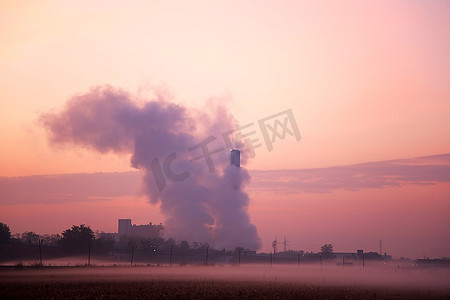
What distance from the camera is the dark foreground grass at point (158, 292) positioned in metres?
32.2

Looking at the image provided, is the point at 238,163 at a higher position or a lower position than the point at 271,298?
higher

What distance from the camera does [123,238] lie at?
159000 millimetres

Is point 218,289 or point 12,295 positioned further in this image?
point 218,289

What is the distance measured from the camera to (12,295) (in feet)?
103

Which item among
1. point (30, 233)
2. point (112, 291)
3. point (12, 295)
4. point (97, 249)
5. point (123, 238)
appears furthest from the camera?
point (30, 233)

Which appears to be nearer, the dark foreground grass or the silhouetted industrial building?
the dark foreground grass

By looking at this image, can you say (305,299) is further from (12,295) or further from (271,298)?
(12,295)

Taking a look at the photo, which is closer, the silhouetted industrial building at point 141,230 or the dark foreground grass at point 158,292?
the dark foreground grass at point 158,292

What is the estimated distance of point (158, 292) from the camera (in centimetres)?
3453

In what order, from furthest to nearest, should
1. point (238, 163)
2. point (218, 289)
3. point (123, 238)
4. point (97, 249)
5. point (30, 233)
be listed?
point (30, 233)
point (123, 238)
point (238, 163)
point (97, 249)
point (218, 289)

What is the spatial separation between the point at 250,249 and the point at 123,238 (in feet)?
179

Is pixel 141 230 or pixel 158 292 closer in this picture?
pixel 158 292

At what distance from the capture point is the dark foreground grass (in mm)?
32219

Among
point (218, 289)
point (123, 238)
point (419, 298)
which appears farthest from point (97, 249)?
point (419, 298)
